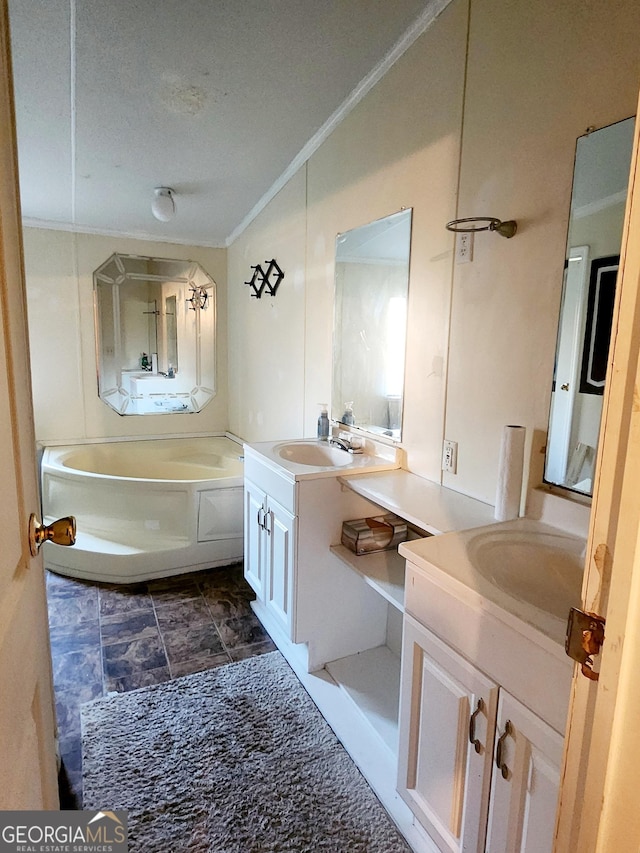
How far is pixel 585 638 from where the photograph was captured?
583 millimetres

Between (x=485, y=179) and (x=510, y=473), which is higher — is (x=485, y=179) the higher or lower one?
the higher one

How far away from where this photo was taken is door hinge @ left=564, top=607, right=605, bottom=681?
1.88 ft

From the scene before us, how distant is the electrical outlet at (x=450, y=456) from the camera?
1.78 meters

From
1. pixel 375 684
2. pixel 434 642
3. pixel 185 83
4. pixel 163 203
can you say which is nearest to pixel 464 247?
pixel 434 642

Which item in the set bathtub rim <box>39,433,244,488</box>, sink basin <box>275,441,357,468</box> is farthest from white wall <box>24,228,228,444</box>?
sink basin <box>275,441,357,468</box>

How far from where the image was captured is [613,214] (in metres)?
1.23

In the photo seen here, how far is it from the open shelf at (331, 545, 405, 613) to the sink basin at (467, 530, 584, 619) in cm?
47

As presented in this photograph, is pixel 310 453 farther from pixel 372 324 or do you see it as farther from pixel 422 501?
pixel 422 501

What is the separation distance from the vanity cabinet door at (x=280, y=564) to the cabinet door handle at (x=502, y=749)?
109cm

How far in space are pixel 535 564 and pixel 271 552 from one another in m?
1.26

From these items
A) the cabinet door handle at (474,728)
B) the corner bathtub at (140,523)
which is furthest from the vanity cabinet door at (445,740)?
the corner bathtub at (140,523)

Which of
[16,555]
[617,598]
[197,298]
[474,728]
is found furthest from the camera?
[197,298]

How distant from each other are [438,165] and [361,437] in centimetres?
119

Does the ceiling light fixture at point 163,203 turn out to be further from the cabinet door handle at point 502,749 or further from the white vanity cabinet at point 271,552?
the cabinet door handle at point 502,749
